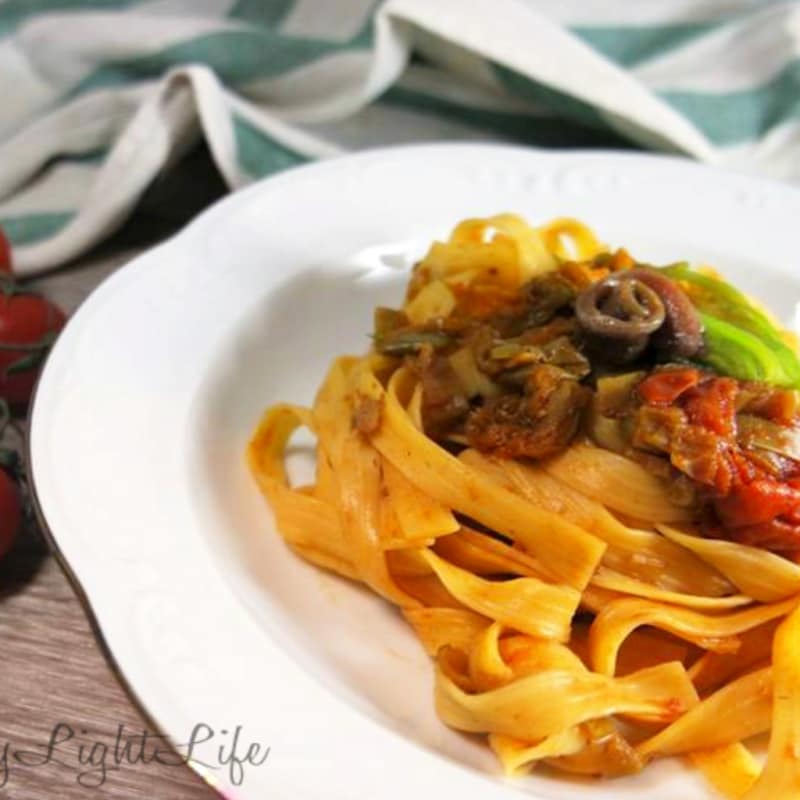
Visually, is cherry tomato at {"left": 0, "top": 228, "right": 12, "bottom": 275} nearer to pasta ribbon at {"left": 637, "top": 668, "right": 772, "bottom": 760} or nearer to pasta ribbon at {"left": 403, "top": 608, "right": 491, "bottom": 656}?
pasta ribbon at {"left": 403, "top": 608, "right": 491, "bottom": 656}

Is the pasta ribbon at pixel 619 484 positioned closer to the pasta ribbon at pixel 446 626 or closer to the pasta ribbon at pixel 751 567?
the pasta ribbon at pixel 751 567

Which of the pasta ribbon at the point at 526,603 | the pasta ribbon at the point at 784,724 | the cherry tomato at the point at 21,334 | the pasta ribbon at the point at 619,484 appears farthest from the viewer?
the cherry tomato at the point at 21,334

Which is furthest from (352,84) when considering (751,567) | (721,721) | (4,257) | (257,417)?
(721,721)

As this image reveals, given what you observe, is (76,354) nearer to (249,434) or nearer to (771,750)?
(249,434)

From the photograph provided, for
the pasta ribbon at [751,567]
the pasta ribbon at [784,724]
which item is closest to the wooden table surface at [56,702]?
the pasta ribbon at [784,724]

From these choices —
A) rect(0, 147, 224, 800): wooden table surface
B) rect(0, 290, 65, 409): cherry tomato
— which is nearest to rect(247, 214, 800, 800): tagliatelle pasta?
rect(0, 147, 224, 800): wooden table surface

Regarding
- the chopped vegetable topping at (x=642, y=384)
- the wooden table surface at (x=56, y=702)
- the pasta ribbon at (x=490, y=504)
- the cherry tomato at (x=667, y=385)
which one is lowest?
the wooden table surface at (x=56, y=702)
